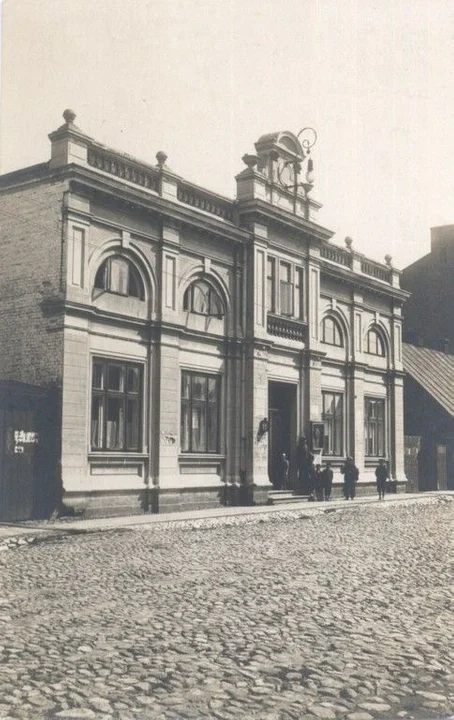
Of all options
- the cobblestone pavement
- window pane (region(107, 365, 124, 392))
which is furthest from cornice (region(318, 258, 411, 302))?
the cobblestone pavement

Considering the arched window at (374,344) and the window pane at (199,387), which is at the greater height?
the arched window at (374,344)

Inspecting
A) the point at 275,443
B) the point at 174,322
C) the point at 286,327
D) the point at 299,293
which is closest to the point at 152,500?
the point at 174,322

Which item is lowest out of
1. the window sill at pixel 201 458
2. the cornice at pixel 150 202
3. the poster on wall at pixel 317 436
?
the window sill at pixel 201 458

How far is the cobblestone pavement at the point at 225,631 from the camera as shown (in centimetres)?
543

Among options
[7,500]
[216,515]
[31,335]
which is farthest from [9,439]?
[216,515]

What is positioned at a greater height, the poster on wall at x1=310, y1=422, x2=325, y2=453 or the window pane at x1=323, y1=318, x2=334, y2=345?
the window pane at x1=323, y1=318, x2=334, y2=345

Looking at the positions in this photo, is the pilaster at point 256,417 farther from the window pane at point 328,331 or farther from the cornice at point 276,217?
the window pane at point 328,331

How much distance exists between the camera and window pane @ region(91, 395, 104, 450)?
64.6 feet

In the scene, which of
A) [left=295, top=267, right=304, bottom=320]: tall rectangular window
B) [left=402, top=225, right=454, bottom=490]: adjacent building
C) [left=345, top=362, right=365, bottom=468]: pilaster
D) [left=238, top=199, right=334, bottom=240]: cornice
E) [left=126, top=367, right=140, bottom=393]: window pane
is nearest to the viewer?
[left=126, top=367, right=140, bottom=393]: window pane

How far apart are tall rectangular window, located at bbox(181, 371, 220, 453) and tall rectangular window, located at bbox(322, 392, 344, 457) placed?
677 centimetres

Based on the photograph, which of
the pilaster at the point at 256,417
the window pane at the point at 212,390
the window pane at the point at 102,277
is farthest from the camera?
the pilaster at the point at 256,417

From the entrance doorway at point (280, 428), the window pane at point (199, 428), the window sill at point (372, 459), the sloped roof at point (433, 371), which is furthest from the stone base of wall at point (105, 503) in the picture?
the sloped roof at point (433, 371)

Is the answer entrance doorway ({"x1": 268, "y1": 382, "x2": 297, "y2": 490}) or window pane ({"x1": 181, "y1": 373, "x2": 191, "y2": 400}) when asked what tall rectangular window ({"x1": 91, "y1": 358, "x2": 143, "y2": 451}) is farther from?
entrance doorway ({"x1": 268, "y1": 382, "x2": 297, "y2": 490})

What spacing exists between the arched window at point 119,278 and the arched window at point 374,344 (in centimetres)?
1424
